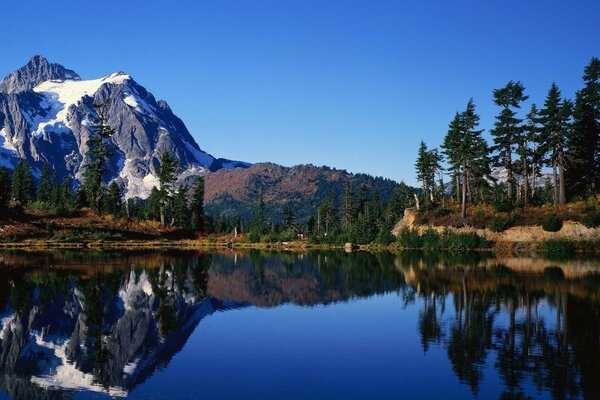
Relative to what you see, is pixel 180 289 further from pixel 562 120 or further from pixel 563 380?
pixel 562 120

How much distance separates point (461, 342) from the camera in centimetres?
2233

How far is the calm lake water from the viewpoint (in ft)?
56.3

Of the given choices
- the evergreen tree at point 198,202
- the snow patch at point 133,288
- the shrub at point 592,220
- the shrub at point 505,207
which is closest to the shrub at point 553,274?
the shrub at point 592,220

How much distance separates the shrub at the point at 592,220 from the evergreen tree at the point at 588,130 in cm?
928

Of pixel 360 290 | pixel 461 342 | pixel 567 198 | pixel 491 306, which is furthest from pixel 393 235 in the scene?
pixel 461 342

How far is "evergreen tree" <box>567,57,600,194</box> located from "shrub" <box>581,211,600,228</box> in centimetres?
928

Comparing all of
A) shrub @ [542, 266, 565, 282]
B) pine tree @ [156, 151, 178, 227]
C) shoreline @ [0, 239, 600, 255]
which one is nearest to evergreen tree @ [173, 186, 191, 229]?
pine tree @ [156, 151, 178, 227]

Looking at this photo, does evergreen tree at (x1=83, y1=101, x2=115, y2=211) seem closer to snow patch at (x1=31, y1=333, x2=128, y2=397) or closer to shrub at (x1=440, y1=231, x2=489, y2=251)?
shrub at (x1=440, y1=231, x2=489, y2=251)

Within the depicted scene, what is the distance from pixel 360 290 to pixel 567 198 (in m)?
53.8

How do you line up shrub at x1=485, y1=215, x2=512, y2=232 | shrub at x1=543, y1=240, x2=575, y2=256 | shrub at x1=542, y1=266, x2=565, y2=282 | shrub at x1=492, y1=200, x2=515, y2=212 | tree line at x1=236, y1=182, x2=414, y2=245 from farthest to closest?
tree line at x1=236, y1=182, x2=414, y2=245 < shrub at x1=492, y1=200, x2=515, y2=212 < shrub at x1=485, y1=215, x2=512, y2=232 < shrub at x1=543, y1=240, x2=575, y2=256 < shrub at x1=542, y1=266, x2=565, y2=282

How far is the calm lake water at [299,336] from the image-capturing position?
56.3 feet

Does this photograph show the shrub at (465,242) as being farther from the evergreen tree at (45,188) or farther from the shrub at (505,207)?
the evergreen tree at (45,188)

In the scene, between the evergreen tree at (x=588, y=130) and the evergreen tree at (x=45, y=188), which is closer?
the evergreen tree at (x=588, y=130)

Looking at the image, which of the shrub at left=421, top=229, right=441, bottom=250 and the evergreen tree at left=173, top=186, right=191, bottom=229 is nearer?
the shrub at left=421, top=229, right=441, bottom=250
